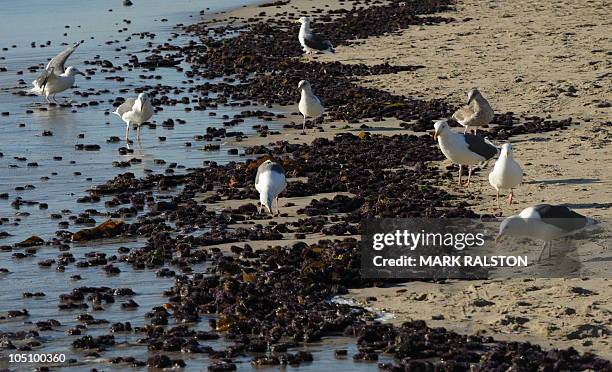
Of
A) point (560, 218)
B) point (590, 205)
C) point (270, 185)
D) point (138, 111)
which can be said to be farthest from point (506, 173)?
point (138, 111)

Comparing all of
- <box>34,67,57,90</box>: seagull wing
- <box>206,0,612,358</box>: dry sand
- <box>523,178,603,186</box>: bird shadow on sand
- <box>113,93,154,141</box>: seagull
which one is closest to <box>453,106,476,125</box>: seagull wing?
<box>206,0,612,358</box>: dry sand

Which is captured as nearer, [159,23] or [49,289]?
[49,289]

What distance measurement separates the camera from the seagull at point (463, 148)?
14180 mm

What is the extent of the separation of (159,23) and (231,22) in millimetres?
2281

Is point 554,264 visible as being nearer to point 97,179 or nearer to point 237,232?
point 237,232

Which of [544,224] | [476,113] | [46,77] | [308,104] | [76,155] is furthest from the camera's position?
[46,77]

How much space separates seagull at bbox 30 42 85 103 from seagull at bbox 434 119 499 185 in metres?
10.7

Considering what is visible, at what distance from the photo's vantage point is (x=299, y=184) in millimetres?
14875

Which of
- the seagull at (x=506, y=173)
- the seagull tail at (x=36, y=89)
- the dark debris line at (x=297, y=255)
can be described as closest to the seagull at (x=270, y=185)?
the dark debris line at (x=297, y=255)

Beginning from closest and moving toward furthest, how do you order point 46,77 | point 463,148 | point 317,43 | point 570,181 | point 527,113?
point 570,181, point 463,148, point 527,113, point 46,77, point 317,43

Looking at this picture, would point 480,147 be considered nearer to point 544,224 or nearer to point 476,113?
point 476,113

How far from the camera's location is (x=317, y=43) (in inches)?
1017

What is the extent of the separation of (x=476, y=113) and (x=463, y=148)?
2563 millimetres

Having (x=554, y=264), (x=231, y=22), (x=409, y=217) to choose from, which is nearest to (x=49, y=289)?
(x=409, y=217)
